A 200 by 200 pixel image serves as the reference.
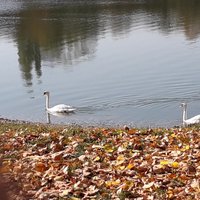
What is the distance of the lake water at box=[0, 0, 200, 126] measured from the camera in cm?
2998

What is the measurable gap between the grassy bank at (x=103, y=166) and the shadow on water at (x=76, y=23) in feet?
85.4

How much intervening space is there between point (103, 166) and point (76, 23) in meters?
58.2

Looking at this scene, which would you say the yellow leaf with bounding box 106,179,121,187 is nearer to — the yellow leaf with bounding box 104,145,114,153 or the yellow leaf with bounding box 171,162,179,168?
the yellow leaf with bounding box 171,162,179,168

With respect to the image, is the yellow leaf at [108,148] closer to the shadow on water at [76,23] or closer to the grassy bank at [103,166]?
the grassy bank at [103,166]

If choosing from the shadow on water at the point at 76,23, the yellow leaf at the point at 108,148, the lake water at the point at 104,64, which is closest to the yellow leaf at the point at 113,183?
the yellow leaf at the point at 108,148

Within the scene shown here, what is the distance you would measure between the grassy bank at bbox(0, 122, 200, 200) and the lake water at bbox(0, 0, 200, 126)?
43.9 ft

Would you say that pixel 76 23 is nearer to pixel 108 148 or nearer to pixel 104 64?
pixel 104 64

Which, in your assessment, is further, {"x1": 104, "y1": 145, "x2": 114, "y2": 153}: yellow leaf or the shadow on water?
the shadow on water

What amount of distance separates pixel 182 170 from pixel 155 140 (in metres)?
2.66

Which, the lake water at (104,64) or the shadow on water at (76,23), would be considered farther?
the shadow on water at (76,23)

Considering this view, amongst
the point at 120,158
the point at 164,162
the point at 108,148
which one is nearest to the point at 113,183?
the point at 164,162

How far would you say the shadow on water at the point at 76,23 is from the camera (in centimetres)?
4984

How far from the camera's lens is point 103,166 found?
35.0 ft

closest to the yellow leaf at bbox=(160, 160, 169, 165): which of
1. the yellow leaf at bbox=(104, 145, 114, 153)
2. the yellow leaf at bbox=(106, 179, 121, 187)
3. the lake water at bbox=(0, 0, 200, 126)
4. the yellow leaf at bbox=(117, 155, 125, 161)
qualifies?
the yellow leaf at bbox=(117, 155, 125, 161)
